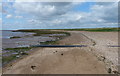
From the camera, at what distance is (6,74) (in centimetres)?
807

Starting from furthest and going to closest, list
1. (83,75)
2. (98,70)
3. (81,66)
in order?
(81,66) → (98,70) → (83,75)

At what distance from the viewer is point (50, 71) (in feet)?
26.2

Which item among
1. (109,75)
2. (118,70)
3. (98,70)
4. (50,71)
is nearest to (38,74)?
(50,71)

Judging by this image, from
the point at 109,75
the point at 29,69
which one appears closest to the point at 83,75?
the point at 109,75

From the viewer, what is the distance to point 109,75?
24.1 feet

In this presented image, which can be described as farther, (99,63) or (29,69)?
(99,63)

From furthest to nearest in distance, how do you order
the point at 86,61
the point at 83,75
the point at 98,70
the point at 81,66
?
the point at 86,61, the point at 81,66, the point at 98,70, the point at 83,75

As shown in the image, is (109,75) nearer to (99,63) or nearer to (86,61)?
(99,63)

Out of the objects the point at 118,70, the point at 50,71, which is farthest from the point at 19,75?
the point at 118,70

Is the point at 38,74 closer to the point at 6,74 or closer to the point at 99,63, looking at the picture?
the point at 6,74

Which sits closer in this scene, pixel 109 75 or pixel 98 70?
pixel 109 75

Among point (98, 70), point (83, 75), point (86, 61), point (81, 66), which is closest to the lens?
point (83, 75)

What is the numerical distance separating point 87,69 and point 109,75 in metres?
1.43

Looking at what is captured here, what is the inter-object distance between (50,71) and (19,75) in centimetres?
205
